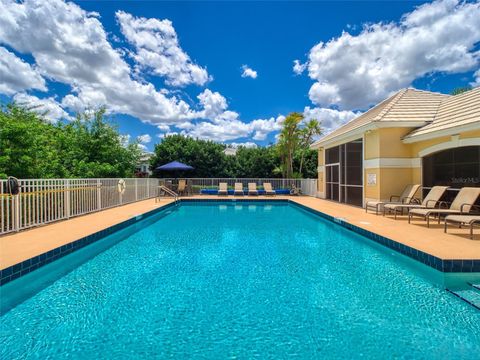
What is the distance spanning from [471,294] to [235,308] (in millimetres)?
3029

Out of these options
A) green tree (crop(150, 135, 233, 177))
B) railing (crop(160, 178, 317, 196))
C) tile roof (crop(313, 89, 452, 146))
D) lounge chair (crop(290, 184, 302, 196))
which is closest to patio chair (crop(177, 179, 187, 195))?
railing (crop(160, 178, 317, 196))

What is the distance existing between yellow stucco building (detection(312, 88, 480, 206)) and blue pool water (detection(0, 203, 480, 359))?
456 centimetres

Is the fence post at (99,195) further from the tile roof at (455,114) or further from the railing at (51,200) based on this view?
the tile roof at (455,114)

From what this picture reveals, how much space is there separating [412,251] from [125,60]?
1951 cm

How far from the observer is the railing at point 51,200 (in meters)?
5.93

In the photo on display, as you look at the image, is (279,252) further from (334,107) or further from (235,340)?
(334,107)

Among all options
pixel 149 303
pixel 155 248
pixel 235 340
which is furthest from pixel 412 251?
pixel 155 248

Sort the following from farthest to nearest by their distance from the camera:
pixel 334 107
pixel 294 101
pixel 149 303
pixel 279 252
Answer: pixel 334 107, pixel 294 101, pixel 279 252, pixel 149 303

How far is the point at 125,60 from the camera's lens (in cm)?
1827

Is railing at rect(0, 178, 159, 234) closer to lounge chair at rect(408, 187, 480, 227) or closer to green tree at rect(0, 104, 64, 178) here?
green tree at rect(0, 104, 64, 178)

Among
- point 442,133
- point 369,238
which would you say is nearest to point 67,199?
point 369,238

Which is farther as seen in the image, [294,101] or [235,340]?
[294,101]

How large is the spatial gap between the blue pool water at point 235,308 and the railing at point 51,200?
6.50 ft

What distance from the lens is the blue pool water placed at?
2527 mm
